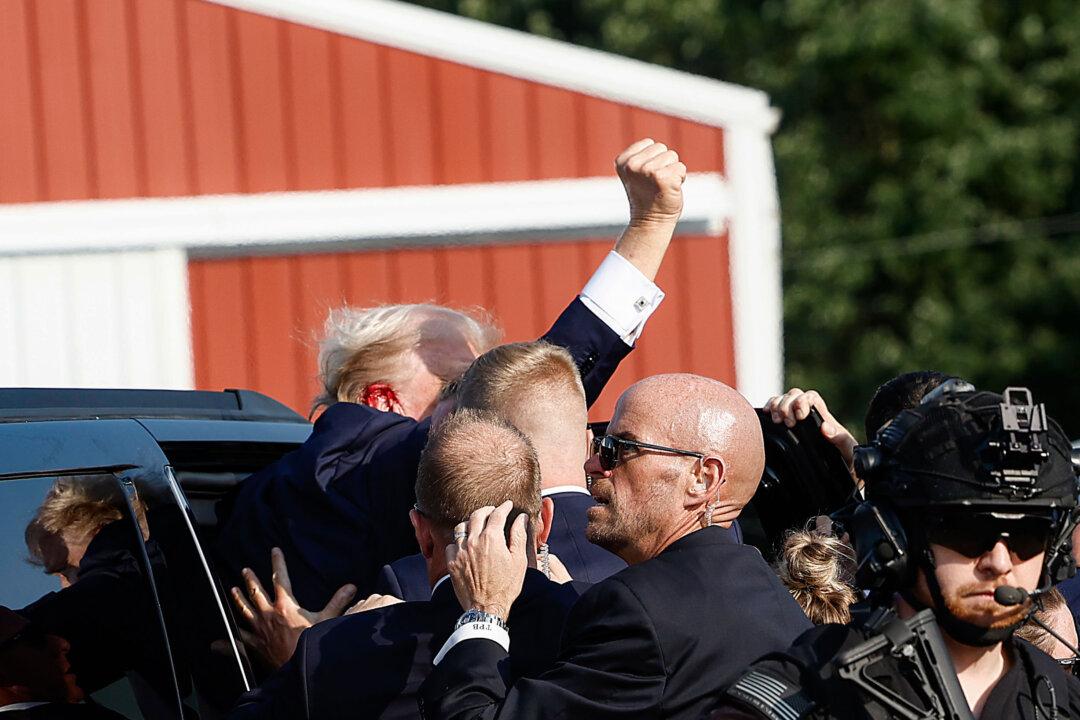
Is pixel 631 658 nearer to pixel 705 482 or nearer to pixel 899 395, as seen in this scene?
pixel 705 482

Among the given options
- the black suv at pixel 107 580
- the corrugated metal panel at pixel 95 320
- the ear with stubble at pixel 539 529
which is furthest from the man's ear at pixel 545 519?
the corrugated metal panel at pixel 95 320

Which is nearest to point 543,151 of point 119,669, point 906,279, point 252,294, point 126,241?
point 252,294

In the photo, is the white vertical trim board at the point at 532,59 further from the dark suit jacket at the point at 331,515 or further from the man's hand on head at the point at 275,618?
the man's hand on head at the point at 275,618

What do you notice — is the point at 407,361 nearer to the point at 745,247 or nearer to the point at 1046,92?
the point at 745,247

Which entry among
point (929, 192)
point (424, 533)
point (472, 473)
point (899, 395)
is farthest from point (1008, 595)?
point (929, 192)

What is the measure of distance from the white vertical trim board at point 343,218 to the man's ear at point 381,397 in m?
4.84

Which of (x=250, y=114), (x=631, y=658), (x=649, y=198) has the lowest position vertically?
(x=631, y=658)

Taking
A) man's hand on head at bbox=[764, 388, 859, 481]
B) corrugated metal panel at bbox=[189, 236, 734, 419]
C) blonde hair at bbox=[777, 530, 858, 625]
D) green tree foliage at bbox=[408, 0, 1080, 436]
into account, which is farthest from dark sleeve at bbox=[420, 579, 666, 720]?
green tree foliage at bbox=[408, 0, 1080, 436]

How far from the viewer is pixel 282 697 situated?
8.97 ft

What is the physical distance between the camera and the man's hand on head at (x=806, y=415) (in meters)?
3.67

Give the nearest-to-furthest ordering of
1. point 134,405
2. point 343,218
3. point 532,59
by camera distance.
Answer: point 134,405 → point 343,218 → point 532,59

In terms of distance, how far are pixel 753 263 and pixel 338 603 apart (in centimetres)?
587

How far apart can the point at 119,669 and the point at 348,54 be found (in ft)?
20.3

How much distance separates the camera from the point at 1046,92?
17.9 meters
